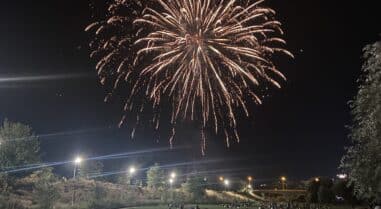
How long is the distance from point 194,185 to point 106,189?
71.1 feet

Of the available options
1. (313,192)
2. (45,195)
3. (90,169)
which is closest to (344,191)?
(313,192)

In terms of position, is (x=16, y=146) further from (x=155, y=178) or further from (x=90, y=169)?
(x=155, y=178)

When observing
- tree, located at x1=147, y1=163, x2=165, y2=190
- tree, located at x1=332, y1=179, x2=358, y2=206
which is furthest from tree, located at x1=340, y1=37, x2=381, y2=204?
tree, located at x1=147, y1=163, x2=165, y2=190

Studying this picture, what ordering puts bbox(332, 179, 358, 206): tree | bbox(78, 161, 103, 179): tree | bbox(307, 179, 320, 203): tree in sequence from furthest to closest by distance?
bbox(78, 161, 103, 179): tree < bbox(307, 179, 320, 203): tree < bbox(332, 179, 358, 206): tree

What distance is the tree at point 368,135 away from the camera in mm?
20812

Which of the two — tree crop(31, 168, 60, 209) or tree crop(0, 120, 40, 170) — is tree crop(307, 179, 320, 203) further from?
tree crop(0, 120, 40, 170)

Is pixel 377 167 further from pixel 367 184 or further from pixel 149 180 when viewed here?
pixel 149 180

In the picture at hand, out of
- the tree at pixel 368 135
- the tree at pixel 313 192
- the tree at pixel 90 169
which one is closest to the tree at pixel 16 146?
the tree at pixel 90 169

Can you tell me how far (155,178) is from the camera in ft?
310

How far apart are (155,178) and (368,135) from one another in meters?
76.5

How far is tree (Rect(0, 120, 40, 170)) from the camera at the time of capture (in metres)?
77.9

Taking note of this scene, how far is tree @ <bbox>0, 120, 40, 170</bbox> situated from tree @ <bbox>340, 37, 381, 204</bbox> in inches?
2631

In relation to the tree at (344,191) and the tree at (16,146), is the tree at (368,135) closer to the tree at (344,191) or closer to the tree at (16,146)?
the tree at (344,191)

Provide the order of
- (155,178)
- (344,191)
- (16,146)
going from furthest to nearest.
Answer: (155,178) < (16,146) < (344,191)
